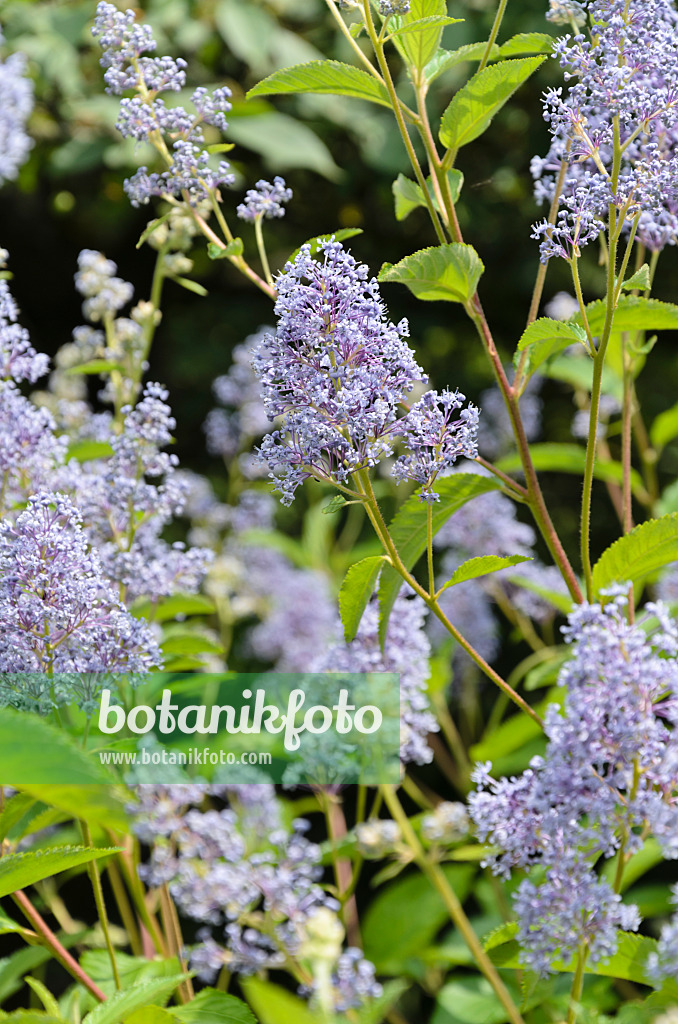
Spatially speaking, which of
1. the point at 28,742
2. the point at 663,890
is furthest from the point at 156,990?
the point at 663,890

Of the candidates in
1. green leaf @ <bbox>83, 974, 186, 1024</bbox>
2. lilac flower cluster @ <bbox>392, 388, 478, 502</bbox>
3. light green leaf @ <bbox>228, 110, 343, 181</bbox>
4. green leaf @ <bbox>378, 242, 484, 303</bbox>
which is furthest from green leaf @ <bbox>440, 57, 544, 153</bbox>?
light green leaf @ <bbox>228, 110, 343, 181</bbox>

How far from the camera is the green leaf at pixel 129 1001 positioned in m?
0.72

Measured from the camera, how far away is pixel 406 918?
1.62 meters

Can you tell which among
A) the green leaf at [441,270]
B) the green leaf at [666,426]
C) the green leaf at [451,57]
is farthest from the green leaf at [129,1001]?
the green leaf at [666,426]

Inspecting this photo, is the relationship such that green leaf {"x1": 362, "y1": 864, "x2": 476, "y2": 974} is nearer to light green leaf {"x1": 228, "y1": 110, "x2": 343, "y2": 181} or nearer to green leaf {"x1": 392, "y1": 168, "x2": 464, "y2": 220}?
green leaf {"x1": 392, "y1": 168, "x2": 464, "y2": 220}

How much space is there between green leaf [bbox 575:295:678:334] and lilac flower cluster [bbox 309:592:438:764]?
36cm

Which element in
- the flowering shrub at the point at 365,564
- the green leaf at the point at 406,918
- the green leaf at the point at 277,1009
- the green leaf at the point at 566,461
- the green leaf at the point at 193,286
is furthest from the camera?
the green leaf at the point at 406,918

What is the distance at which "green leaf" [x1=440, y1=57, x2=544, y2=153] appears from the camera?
0.78 meters

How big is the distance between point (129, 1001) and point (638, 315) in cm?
68

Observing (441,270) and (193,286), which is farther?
(193,286)

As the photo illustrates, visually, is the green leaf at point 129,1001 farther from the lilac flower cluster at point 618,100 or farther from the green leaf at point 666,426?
the green leaf at point 666,426

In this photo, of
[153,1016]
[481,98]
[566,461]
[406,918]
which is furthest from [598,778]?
[406,918]

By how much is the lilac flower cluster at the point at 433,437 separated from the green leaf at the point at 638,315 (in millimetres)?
162

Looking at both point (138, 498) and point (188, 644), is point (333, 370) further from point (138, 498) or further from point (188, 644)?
point (188, 644)
